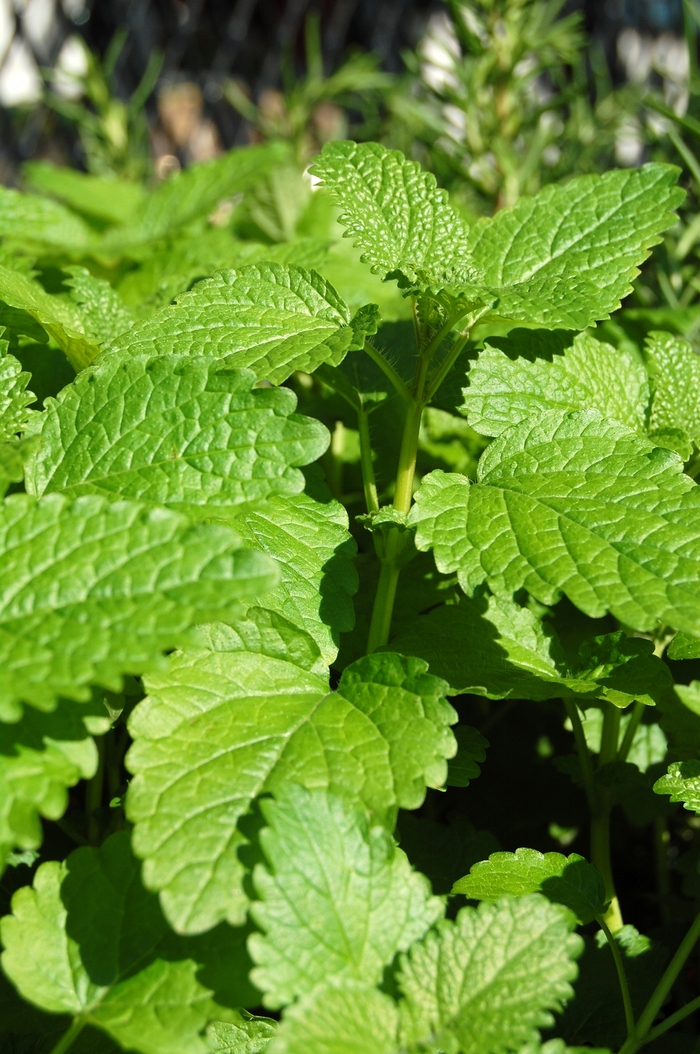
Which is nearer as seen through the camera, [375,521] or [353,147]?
[375,521]

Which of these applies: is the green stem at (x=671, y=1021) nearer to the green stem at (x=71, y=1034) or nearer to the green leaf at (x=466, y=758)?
the green leaf at (x=466, y=758)

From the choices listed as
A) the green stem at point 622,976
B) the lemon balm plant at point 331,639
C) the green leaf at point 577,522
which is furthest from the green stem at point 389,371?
the green stem at point 622,976

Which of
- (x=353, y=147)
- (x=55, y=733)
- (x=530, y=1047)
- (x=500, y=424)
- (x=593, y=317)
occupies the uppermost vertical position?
(x=353, y=147)

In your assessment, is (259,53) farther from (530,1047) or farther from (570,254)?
(530,1047)

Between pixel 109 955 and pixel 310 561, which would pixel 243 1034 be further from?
pixel 310 561

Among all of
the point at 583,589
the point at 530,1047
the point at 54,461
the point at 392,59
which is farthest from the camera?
the point at 392,59

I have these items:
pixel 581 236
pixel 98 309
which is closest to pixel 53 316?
pixel 98 309

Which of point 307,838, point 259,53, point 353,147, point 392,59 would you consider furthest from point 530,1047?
point 259,53

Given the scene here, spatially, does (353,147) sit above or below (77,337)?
above
